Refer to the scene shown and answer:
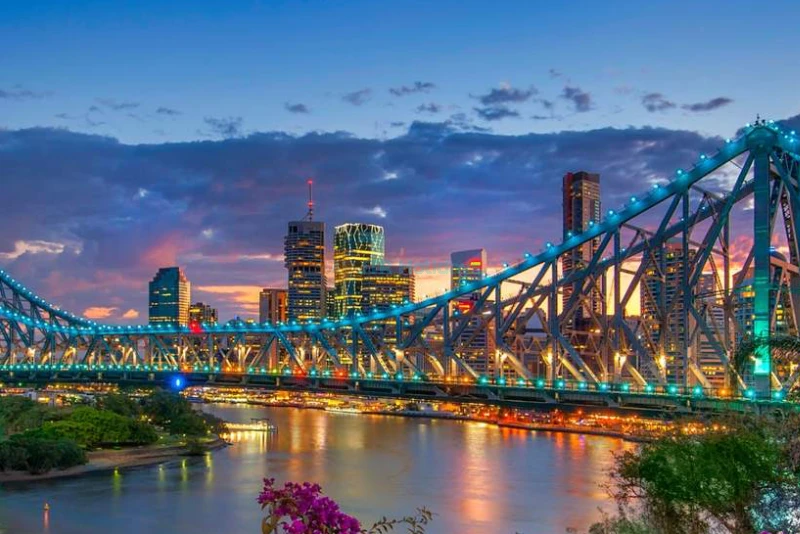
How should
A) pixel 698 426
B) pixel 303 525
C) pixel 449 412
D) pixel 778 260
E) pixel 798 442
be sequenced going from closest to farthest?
1. pixel 303 525
2. pixel 798 442
3. pixel 698 426
4. pixel 778 260
5. pixel 449 412

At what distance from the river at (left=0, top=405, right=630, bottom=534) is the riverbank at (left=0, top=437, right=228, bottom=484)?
1278 mm

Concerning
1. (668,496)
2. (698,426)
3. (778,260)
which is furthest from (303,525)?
(778,260)

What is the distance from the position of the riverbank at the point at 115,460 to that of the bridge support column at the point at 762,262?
36.2 meters

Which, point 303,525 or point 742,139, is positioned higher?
point 742,139

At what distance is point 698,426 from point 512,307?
116ft

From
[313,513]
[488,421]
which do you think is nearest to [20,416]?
[488,421]

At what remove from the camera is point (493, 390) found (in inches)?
2099

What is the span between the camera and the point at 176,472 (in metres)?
60.7

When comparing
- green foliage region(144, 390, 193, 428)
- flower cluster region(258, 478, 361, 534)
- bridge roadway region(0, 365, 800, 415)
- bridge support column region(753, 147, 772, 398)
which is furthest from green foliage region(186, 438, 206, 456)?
flower cluster region(258, 478, 361, 534)

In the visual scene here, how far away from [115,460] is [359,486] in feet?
63.5

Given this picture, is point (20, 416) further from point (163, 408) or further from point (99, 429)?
point (163, 408)

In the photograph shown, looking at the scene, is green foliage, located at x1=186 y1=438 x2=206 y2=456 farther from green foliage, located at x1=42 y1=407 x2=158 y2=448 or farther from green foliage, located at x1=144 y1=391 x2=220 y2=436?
green foliage, located at x1=144 y1=391 x2=220 y2=436

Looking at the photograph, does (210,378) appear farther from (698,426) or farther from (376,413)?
(698,426)

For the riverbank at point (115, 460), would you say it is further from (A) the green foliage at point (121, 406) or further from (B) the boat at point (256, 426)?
(B) the boat at point (256, 426)
